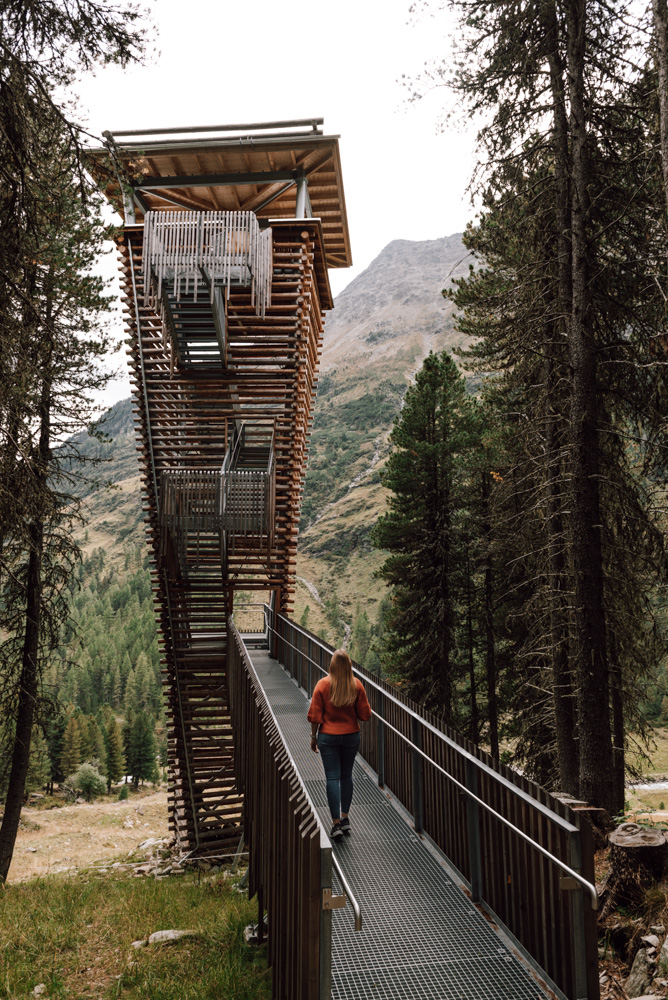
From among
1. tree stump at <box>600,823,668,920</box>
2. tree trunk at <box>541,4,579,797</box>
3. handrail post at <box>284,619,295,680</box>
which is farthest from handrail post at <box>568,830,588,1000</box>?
handrail post at <box>284,619,295,680</box>

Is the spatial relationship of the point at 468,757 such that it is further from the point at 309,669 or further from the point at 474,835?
the point at 309,669

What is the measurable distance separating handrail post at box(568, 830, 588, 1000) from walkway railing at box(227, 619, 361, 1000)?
4.31 feet

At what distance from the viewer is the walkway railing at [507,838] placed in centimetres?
391

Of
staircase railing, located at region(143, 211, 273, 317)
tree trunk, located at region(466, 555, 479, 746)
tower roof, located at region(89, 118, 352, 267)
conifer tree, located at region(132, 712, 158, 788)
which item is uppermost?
tower roof, located at region(89, 118, 352, 267)

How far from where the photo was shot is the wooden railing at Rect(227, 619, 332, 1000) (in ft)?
10.9

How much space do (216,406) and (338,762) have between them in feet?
39.1

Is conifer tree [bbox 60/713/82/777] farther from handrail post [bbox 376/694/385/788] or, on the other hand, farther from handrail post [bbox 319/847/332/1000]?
handrail post [bbox 319/847/332/1000]

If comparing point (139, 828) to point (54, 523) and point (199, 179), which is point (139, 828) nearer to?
point (54, 523)

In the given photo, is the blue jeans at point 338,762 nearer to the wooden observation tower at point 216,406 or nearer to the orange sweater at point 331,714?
the orange sweater at point 331,714

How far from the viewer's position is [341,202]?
18969 millimetres

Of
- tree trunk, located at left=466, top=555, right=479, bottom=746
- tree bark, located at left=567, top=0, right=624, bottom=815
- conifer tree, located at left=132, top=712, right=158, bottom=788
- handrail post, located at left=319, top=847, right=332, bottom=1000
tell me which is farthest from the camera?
conifer tree, located at left=132, top=712, right=158, bottom=788

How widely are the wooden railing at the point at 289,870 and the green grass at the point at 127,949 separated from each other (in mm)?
657

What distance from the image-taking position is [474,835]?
5246 millimetres

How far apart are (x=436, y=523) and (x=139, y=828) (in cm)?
3839
